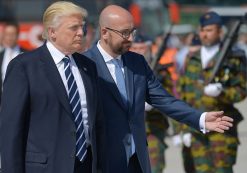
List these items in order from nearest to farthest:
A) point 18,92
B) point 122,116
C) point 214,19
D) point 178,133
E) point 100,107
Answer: point 18,92 < point 100,107 < point 122,116 < point 214,19 < point 178,133

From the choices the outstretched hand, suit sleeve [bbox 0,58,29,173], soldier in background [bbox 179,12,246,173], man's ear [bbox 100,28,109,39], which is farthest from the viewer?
soldier in background [bbox 179,12,246,173]

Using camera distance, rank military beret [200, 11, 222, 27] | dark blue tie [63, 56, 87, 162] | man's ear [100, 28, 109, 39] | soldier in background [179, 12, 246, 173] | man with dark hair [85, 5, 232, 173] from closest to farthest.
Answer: dark blue tie [63, 56, 87, 162], man with dark hair [85, 5, 232, 173], man's ear [100, 28, 109, 39], soldier in background [179, 12, 246, 173], military beret [200, 11, 222, 27]

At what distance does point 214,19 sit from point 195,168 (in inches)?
53.9

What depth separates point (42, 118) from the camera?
15.1 ft

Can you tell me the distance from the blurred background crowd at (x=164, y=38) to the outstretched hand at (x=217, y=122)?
126 cm

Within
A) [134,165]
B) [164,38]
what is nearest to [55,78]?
[134,165]

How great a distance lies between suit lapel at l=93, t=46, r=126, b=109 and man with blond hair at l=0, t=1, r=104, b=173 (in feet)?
1.48

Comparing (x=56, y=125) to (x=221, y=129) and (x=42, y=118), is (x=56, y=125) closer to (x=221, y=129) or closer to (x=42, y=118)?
(x=42, y=118)

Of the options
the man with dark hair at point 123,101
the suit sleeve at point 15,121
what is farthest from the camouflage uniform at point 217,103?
the suit sleeve at point 15,121

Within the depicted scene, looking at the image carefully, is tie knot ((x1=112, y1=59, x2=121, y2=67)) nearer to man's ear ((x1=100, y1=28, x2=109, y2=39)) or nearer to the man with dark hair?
the man with dark hair

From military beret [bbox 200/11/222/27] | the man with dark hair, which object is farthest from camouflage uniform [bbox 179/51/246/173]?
the man with dark hair

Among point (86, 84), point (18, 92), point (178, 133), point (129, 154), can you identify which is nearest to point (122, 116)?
point (129, 154)

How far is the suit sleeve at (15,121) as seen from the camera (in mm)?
4562

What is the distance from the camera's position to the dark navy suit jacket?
5.23 m
